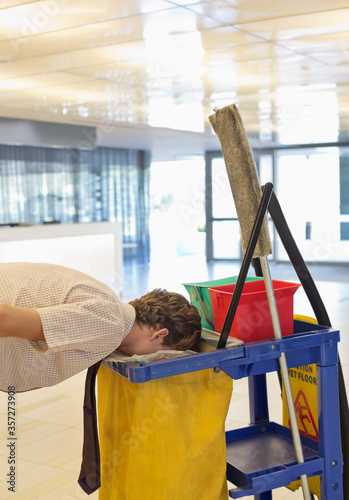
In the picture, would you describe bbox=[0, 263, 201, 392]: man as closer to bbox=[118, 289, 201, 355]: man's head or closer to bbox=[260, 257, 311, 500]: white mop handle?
bbox=[118, 289, 201, 355]: man's head

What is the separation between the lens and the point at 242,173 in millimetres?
1815

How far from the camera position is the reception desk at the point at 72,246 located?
7.55m

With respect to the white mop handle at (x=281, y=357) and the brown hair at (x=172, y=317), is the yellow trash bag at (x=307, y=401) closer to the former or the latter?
the white mop handle at (x=281, y=357)

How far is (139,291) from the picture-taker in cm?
912

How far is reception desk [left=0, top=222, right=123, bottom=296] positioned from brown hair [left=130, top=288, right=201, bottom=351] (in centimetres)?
583

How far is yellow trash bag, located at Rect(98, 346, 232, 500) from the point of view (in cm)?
171

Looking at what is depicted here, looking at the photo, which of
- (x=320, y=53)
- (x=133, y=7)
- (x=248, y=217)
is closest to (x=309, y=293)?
(x=248, y=217)

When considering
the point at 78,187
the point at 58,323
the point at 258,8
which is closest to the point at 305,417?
the point at 58,323

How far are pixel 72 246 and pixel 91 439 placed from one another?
663 cm

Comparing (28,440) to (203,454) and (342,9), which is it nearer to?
(203,454)

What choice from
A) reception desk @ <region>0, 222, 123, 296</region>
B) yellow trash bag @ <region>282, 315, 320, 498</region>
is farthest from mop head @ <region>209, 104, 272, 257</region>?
reception desk @ <region>0, 222, 123, 296</region>

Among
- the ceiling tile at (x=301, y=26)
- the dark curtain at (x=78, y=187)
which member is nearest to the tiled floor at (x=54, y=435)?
the ceiling tile at (x=301, y=26)

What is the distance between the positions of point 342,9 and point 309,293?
2511 mm

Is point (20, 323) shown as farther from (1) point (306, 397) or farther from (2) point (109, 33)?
(2) point (109, 33)
